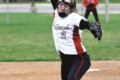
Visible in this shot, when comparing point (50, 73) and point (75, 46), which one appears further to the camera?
point (50, 73)

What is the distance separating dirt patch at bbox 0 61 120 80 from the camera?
552 centimetres

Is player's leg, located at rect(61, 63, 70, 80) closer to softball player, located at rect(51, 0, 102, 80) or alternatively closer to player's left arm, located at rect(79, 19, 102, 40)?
softball player, located at rect(51, 0, 102, 80)

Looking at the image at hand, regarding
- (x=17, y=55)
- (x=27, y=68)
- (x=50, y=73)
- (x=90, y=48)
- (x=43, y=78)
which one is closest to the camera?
(x=43, y=78)

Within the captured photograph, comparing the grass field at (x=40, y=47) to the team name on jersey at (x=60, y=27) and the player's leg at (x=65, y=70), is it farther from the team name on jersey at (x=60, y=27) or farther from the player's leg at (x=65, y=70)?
the team name on jersey at (x=60, y=27)

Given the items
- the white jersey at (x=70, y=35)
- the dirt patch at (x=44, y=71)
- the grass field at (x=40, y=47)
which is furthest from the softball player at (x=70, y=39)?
the grass field at (x=40, y=47)

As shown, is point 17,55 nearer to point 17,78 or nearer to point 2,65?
point 2,65

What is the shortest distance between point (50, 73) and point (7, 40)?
185 inches

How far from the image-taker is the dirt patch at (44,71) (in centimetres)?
552

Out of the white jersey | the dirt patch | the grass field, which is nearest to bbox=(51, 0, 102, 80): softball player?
the white jersey

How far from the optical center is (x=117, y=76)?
220 inches

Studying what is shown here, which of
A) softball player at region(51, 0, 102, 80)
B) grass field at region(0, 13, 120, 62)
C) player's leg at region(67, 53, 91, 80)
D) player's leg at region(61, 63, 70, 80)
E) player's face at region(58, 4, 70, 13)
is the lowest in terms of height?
grass field at region(0, 13, 120, 62)

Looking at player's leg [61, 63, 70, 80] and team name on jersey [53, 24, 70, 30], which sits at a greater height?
team name on jersey [53, 24, 70, 30]

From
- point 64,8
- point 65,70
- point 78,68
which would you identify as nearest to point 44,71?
point 65,70

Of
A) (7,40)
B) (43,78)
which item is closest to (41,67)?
(43,78)
